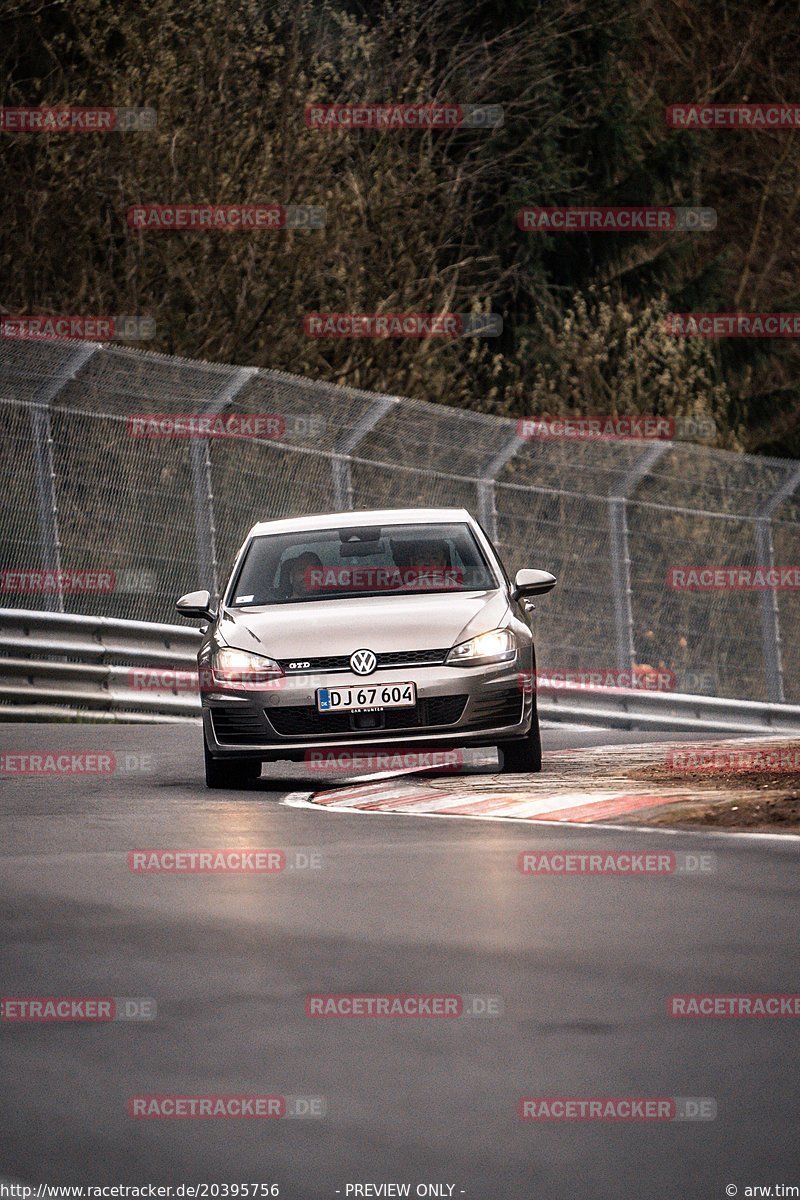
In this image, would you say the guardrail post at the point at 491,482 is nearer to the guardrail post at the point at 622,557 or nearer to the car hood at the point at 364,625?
A: the guardrail post at the point at 622,557

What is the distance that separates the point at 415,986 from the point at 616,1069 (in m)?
1.22

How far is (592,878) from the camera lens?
10234 mm

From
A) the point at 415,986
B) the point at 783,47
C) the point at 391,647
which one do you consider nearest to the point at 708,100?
the point at 783,47

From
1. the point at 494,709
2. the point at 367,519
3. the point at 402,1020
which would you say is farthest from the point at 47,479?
the point at 402,1020

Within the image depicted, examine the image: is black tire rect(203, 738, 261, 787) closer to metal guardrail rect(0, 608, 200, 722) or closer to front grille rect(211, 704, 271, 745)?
front grille rect(211, 704, 271, 745)

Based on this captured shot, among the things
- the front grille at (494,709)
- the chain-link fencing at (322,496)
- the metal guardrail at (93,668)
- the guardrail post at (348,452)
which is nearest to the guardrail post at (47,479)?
the chain-link fencing at (322,496)

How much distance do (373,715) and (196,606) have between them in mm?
1462

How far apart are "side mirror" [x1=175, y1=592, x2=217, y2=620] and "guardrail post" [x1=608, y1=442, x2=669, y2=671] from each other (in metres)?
8.83

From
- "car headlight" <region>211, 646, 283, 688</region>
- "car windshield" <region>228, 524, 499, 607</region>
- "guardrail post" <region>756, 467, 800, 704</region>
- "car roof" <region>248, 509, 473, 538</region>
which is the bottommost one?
"guardrail post" <region>756, 467, 800, 704</region>

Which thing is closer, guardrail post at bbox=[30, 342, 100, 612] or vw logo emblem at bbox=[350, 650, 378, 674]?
vw logo emblem at bbox=[350, 650, 378, 674]

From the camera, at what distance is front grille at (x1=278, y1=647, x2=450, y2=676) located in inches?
545

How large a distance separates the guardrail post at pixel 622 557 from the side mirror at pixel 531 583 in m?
8.32

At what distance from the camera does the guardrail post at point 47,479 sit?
2058cm

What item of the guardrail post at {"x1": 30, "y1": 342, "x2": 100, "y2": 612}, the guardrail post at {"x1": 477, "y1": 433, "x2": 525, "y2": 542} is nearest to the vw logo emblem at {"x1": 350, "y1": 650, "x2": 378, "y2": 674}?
the guardrail post at {"x1": 30, "y1": 342, "x2": 100, "y2": 612}
